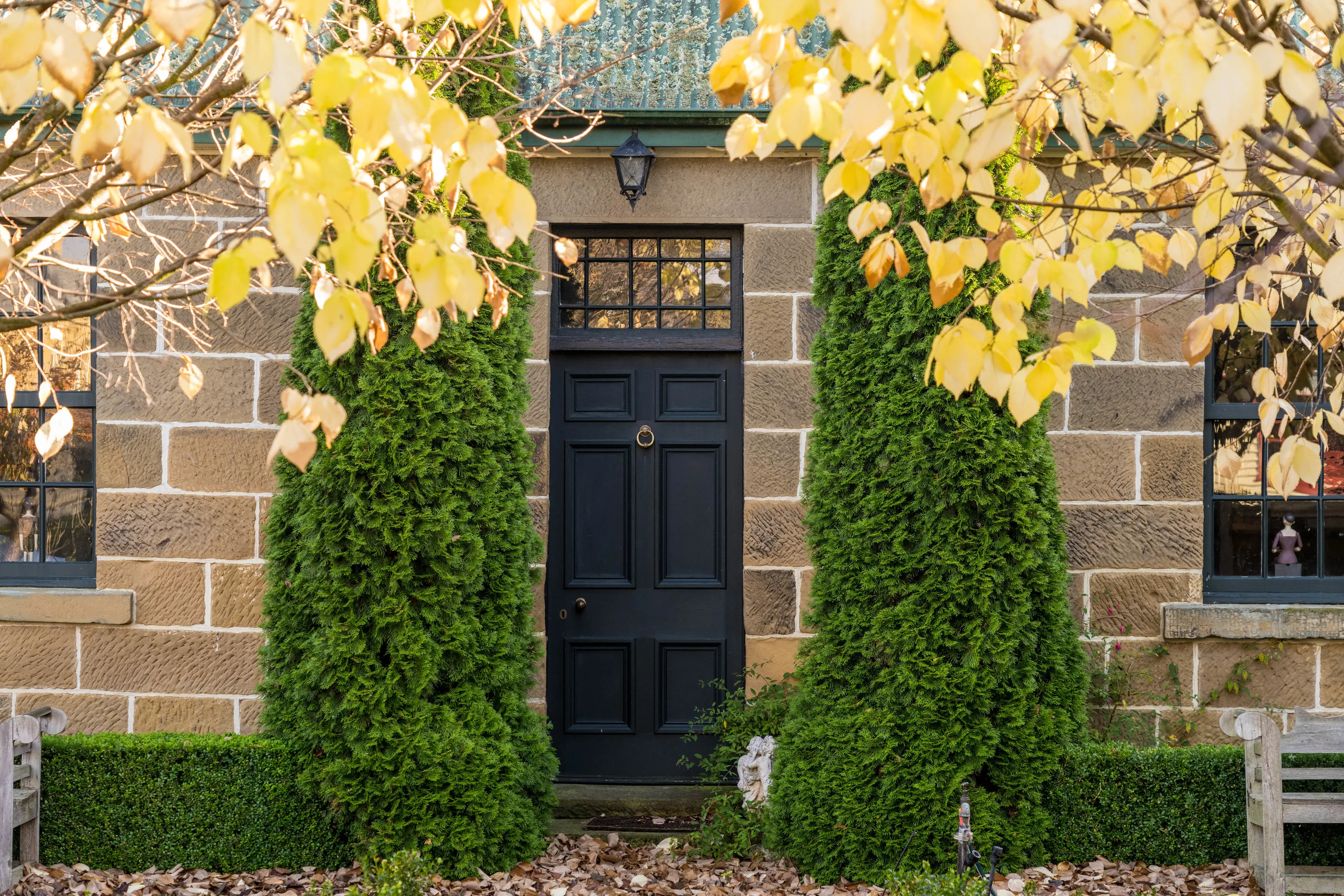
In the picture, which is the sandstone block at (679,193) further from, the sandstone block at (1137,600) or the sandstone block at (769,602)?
the sandstone block at (1137,600)

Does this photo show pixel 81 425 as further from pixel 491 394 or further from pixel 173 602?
pixel 491 394

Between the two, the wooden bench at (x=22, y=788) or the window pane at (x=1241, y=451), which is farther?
the window pane at (x=1241, y=451)

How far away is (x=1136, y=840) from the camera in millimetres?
4426

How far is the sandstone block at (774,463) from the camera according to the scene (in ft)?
17.7

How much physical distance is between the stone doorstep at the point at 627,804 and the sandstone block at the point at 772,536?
4.11 ft

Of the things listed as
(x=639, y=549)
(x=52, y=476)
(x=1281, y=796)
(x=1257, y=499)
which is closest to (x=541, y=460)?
(x=639, y=549)

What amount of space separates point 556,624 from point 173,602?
2.06 m

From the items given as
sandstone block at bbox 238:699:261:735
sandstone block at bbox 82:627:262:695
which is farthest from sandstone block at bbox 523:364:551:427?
sandstone block at bbox 238:699:261:735

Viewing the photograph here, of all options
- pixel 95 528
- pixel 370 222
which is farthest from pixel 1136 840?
pixel 95 528

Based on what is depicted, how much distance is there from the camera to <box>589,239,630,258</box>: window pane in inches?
221

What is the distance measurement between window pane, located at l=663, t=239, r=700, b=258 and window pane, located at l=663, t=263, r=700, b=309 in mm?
32

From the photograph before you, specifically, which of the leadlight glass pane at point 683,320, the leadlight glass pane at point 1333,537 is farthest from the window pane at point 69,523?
the leadlight glass pane at point 1333,537

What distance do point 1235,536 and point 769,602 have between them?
2.55 metres

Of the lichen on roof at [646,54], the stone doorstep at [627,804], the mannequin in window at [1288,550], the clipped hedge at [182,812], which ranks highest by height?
the lichen on roof at [646,54]
